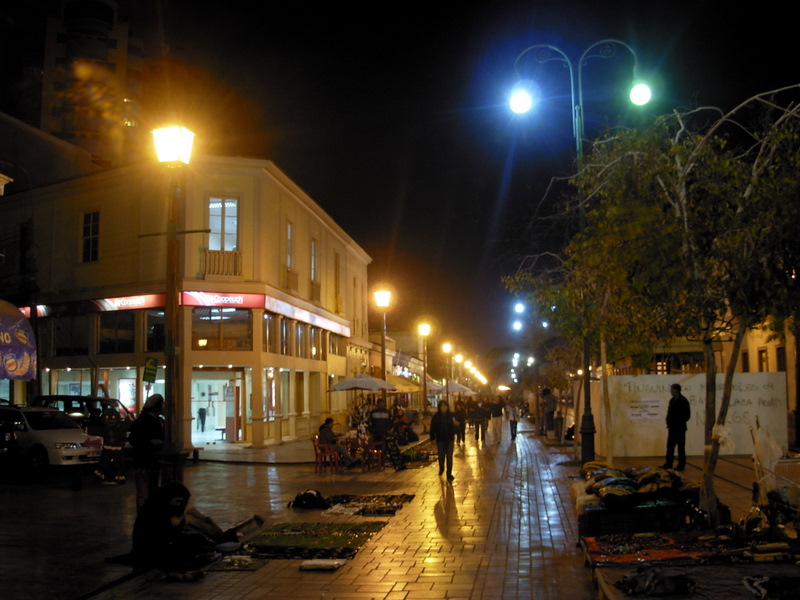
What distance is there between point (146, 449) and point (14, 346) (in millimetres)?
5907

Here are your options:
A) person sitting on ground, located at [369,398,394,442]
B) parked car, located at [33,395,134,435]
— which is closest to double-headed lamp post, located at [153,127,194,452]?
person sitting on ground, located at [369,398,394,442]

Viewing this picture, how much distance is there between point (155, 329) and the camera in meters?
28.7

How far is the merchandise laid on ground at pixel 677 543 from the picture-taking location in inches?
249

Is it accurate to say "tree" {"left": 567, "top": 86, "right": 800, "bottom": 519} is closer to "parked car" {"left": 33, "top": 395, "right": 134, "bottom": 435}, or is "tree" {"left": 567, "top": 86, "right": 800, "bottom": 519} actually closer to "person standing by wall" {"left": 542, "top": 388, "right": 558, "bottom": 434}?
"parked car" {"left": 33, "top": 395, "right": 134, "bottom": 435}

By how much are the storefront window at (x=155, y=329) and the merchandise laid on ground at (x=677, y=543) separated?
2122cm

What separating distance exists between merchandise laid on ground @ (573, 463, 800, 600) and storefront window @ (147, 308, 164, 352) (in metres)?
21.2

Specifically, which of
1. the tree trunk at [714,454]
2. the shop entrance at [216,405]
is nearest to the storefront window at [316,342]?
the shop entrance at [216,405]

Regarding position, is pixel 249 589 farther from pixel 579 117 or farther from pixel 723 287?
pixel 579 117

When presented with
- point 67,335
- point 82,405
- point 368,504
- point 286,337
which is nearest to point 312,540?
point 368,504

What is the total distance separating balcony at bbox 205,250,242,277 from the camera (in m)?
28.2

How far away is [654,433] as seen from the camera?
65.7ft

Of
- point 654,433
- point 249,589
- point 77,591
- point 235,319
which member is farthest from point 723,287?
point 235,319

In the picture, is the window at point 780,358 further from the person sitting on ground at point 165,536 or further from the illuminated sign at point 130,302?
the person sitting on ground at point 165,536

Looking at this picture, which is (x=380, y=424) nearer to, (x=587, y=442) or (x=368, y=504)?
(x=587, y=442)
